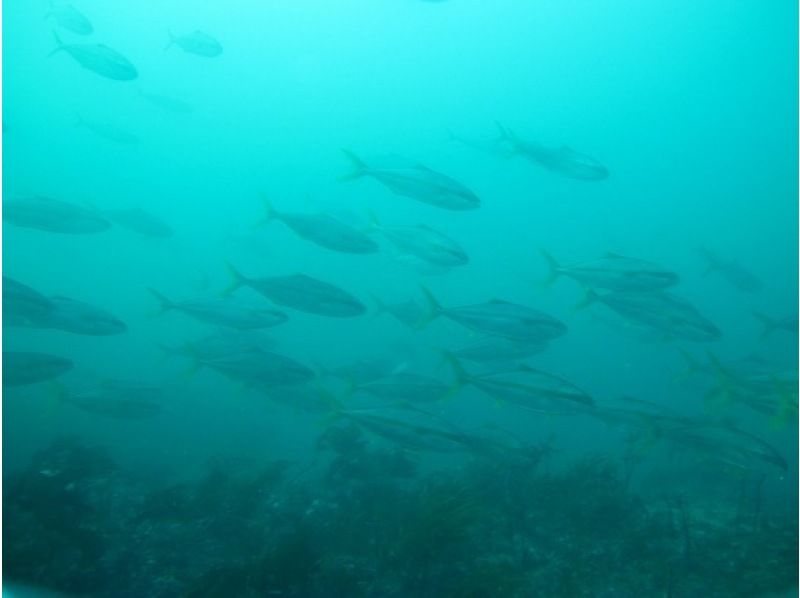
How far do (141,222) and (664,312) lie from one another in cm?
858

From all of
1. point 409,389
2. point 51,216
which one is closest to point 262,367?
point 409,389

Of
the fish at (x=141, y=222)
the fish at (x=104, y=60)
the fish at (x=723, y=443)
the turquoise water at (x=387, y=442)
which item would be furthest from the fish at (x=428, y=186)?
the fish at (x=141, y=222)

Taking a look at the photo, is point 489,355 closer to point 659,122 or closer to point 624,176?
point 659,122

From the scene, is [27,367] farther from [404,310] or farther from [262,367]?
[404,310]

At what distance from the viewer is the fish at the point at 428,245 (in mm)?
6059

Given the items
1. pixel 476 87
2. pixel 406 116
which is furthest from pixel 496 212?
pixel 406 116

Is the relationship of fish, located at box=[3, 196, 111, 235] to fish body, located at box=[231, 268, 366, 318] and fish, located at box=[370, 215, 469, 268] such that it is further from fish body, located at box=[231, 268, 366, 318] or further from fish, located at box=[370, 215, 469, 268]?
fish, located at box=[370, 215, 469, 268]

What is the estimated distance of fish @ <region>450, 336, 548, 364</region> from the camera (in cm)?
632

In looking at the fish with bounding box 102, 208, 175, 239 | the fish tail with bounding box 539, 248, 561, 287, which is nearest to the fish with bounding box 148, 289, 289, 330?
the fish tail with bounding box 539, 248, 561, 287

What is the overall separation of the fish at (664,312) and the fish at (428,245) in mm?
1577

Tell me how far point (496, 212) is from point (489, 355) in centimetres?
7865

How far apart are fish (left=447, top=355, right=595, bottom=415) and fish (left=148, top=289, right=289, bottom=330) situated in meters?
2.44

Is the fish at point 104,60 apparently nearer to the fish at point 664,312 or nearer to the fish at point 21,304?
the fish at point 21,304

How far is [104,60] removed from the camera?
7098mm
